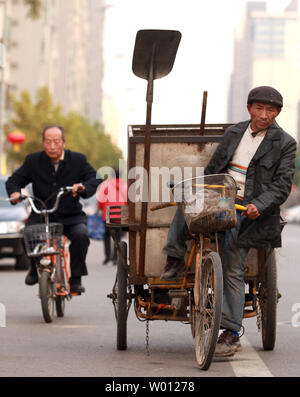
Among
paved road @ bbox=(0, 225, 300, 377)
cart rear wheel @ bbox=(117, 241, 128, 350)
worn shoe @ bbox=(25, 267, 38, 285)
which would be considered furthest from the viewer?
worn shoe @ bbox=(25, 267, 38, 285)

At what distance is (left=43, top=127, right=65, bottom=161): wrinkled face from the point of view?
36.5 ft

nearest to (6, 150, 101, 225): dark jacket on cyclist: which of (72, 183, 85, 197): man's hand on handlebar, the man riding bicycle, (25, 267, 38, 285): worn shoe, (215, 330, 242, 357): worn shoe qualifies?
the man riding bicycle

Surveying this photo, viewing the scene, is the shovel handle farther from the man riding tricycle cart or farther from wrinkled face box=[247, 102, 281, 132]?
wrinkled face box=[247, 102, 281, 132]

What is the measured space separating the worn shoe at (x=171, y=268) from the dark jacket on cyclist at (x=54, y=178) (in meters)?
3.19

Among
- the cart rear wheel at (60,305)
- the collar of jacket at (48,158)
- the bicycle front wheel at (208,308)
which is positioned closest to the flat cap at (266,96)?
the bicycle front wheel at (208,308)

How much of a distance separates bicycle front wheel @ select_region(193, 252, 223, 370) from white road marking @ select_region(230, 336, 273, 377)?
0.23 meters

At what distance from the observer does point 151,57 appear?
7.84 metres

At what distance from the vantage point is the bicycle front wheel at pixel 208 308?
23.5ft

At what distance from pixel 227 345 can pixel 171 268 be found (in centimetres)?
65

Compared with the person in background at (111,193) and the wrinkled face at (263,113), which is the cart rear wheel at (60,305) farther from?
the person in background at (111,193)

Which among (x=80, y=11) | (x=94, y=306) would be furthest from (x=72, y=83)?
(x=94, y=306)

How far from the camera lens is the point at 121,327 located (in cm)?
848

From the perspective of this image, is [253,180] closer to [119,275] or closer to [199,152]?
[199,152]

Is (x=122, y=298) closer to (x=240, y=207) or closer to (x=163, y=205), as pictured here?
(x=163, y=205)
